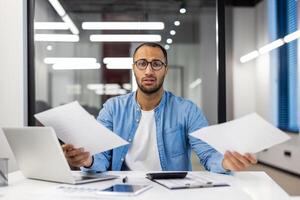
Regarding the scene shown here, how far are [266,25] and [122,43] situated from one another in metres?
3.24

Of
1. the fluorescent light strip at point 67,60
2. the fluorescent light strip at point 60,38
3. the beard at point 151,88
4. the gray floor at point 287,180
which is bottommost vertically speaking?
the gray floor at point 287,180

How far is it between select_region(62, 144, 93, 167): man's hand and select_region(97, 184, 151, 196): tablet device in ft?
0.90

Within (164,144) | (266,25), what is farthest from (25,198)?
(266,25)

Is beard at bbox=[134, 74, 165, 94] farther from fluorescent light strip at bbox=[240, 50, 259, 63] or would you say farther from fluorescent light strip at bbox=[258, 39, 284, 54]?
fluorescent light strip at bbox=[240, 50, 259, 63]

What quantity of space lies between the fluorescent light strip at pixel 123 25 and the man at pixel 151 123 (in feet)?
5.23

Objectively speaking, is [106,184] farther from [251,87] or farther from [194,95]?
[251,87]

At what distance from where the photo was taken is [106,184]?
1.27 meters

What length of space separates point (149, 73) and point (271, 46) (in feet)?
14.3

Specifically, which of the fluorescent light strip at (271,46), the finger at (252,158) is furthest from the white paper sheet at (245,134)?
the fluorescent light strip at (271,46)

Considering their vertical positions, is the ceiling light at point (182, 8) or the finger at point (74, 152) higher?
the ceiling light at point (182, 8)

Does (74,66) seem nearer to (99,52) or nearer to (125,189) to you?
(99,52)

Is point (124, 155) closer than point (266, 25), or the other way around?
point (124, 155)

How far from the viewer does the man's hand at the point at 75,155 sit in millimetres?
1417

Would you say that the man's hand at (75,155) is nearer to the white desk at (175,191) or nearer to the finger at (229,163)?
the white desk at (175,191)
